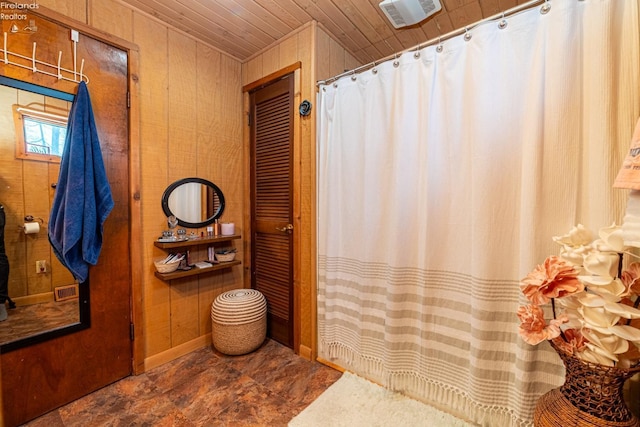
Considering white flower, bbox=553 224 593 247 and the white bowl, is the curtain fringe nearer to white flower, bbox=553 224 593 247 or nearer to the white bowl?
white flower, bbox=553 224 593 247

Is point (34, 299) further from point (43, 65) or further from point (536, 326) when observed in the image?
point (536, 326)

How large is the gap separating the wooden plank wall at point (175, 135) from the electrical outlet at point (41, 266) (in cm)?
45

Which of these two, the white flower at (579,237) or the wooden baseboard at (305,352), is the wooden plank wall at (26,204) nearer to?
the wooden baseboard at (305,352)

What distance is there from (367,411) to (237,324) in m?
1.01

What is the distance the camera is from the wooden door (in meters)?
1.34

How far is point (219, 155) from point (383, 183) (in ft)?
4.51

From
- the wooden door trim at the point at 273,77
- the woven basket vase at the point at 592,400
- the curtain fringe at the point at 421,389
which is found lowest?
the curtain fringe at the point at 421,389

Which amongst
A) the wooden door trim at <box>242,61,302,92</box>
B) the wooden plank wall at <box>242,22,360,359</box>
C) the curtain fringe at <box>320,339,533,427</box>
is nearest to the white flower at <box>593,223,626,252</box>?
the curtain fringe at <box>320,339,533,427</box>

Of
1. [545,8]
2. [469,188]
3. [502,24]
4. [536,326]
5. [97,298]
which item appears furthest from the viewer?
[97,298]

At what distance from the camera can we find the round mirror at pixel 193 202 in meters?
1.87

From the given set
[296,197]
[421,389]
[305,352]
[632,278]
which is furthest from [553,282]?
[305,352]

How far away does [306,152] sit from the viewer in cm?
187

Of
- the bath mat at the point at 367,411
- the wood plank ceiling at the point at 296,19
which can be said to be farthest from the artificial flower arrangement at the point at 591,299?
the wood plank ceiling at the point at 296,19

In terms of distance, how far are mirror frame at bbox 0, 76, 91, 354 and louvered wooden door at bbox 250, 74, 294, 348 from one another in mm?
1097
